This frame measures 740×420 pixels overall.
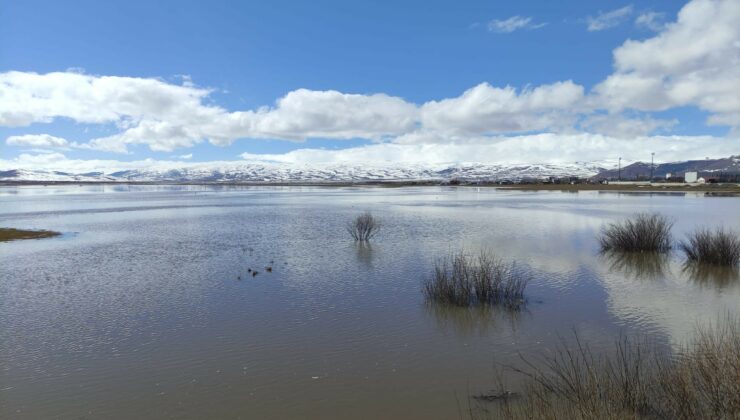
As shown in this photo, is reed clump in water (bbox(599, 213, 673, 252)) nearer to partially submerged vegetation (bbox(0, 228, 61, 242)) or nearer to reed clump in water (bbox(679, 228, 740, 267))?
reed clump in water (bbox(679, 228, 740, 267))

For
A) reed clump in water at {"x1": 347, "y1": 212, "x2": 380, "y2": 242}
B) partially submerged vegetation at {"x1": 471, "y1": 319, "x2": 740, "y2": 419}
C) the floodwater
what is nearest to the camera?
partially submerged vegetation at {"x1": 471, "y1": 319, "x2": 740, "y2": 419}

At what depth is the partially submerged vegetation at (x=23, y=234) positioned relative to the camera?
26766 mm

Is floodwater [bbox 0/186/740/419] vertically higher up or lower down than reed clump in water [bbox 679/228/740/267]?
lower down

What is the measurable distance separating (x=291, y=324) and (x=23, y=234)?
961 inches

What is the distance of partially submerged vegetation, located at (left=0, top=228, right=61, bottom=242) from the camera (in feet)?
87.8

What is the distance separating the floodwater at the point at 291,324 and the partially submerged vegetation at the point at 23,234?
4.81 m

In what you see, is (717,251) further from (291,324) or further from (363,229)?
(291,324)

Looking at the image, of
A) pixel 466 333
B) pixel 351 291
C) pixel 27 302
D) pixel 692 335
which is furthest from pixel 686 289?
pixel 27 302

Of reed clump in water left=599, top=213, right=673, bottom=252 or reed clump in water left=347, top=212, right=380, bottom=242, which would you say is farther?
reed clump in water left=347, top=212, right=380, bottom=242

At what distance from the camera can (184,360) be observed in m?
9.28

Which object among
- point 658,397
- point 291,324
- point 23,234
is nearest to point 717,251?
point 658,397

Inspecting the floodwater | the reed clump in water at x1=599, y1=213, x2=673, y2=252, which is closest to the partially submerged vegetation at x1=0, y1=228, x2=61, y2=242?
the floodwater

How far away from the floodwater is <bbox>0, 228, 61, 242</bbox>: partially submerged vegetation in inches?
189

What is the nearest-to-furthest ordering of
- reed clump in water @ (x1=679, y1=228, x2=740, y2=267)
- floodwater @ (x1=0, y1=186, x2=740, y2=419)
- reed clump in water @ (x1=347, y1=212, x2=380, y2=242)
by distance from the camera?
floodwater @ (x1=0, y1=186, x2=740, y2=419), reed clump in water @ (x1=679, y1=228, x2=740, y2=267), reed clump in water @ (x1=347, y1=212, x2=380, y2=242)
